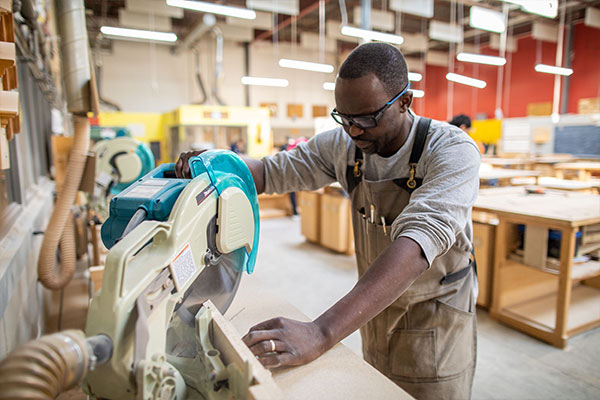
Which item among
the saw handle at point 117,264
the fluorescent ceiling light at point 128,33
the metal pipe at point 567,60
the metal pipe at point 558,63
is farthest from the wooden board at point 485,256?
the metal pipe at point 567,60

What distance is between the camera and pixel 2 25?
0.98 metres

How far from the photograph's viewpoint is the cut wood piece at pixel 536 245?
242 centimetres

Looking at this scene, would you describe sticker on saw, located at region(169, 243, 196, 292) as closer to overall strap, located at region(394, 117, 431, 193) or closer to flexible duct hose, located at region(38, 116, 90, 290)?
overall strap, located at region(394, 117, 431, 193)

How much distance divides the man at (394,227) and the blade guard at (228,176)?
0.26ft

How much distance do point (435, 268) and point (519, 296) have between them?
7.42 ft

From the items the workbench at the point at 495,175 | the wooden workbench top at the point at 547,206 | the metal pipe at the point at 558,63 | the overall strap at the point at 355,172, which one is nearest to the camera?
the overall strap at the point at 355,172

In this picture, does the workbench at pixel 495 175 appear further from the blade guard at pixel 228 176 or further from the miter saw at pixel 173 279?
the miter saw at pixel 173 279

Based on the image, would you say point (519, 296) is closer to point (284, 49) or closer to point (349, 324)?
point (349, 324)

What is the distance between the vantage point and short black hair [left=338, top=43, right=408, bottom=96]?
932 mm

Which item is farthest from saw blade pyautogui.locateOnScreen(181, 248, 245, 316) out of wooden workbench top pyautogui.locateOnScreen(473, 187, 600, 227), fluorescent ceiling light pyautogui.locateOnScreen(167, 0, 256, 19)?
fluorescent ceiling light pyautogui.locateOnScreen(167, 0, 256, 19)

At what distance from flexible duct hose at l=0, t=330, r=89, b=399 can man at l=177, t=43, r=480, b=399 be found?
0.35 meters

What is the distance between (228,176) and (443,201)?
1.60ft

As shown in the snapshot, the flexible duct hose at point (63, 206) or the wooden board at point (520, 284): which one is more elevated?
the flexible duct hose at point (63, 206)

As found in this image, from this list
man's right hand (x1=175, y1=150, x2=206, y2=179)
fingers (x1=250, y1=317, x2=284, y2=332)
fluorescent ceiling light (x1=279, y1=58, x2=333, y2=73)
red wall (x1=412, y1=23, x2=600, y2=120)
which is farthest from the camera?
red wall (x1=412, y1=23, x2=600, y2=120)
